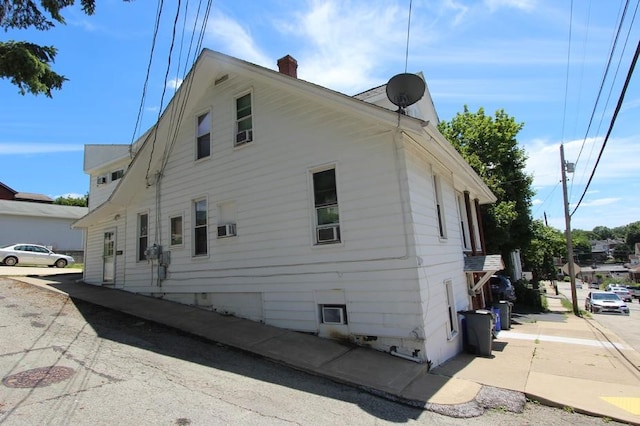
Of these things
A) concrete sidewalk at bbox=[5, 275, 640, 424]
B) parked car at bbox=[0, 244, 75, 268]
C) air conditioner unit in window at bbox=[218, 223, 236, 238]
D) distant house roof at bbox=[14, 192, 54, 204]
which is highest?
distant house roof at bbox=[14, 192, 54, 204]

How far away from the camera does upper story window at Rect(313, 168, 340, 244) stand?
8.55 meters

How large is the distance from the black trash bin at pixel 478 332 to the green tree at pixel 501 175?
11341 millimetres

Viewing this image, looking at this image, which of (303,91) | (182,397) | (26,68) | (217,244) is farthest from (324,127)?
(26,68)

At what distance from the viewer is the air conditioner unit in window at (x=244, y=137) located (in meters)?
10.4

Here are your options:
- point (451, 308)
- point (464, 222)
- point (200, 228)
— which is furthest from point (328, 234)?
point (464, 222)

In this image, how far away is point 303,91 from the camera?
29.3 ft

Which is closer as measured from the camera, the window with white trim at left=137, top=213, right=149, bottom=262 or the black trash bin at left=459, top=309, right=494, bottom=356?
the black trash bin at left=459, top=309, right=494, bottom=356

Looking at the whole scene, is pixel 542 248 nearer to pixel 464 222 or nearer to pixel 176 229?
pixel 464 222

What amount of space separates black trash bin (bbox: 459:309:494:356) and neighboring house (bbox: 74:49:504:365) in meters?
0.32

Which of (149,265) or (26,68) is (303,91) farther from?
(149,265)

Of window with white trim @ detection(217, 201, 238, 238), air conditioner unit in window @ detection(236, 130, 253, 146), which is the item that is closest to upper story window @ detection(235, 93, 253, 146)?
air conditioner unit in window @ detection(236, 130, 253, 146)

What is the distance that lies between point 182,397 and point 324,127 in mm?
6204

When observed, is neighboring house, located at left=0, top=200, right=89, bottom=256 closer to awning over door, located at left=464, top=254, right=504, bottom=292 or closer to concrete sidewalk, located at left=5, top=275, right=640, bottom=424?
concrete sidewalk, located at left=5, top=275, right=640, bottom=424

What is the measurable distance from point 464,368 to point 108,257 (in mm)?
13215
